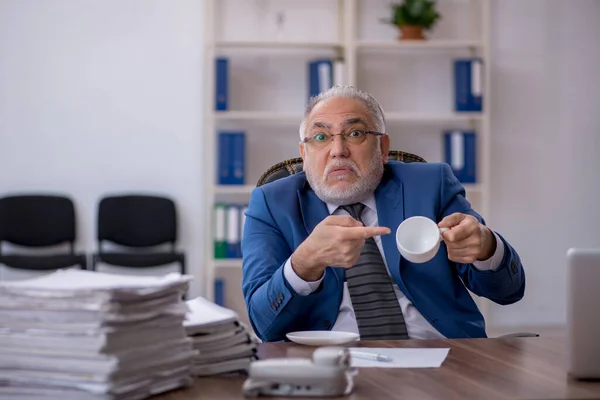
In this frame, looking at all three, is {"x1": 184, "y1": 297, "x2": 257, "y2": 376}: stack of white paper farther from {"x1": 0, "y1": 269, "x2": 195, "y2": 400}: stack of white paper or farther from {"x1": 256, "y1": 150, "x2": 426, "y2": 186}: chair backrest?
{"x1": 256, "y1": 150, "x2": 426, "y2": 186}: chair backrest

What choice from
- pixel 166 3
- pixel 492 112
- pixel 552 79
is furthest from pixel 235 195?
pixel 552 79

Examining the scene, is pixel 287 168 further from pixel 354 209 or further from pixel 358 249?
pixel 358 249

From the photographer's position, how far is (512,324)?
18.8 ft

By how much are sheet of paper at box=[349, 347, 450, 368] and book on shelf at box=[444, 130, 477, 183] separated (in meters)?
3.75

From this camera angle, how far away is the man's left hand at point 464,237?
1880mm

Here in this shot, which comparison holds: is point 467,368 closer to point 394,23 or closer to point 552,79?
point 394,23

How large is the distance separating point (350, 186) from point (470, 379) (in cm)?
96

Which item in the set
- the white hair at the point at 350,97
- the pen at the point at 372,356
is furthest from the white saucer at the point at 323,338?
the white hair at the point at 350,97

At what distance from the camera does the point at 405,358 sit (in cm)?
162

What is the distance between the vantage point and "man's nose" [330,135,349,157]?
236 cm

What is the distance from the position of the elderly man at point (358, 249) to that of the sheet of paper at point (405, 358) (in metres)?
0.25

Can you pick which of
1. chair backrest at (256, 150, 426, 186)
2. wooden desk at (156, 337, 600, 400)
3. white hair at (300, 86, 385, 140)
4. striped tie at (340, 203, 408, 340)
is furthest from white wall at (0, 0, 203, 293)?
wooden desk at (156, 337, 600, 400)

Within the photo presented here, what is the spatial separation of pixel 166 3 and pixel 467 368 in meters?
4.54

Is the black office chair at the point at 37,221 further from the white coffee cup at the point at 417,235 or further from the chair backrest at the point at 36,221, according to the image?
the white coffee cup at the point at 417,235
